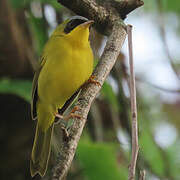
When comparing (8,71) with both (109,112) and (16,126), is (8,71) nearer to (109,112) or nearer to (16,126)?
(16,126)

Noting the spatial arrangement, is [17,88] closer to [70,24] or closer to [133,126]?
[70,24]

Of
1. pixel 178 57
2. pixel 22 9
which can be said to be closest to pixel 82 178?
pixel 22 9

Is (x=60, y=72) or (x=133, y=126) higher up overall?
(x=133, y=126)

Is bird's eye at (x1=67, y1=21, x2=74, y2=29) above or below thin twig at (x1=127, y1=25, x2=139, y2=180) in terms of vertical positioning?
below

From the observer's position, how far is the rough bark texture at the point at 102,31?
5.61 feet

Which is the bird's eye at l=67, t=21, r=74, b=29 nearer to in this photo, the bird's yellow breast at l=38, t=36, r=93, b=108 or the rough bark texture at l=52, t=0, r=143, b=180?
the bird's yellow breast at l=38, t=36, r=93, b=108

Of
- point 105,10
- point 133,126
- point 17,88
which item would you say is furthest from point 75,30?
point 133,126

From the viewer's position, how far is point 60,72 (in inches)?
104

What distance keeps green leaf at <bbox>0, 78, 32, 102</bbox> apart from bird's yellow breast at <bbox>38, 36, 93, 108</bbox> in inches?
18.3

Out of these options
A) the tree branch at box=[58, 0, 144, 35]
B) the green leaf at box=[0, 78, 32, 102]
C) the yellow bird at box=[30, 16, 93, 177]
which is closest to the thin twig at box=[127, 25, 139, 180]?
the tree branch at box=[58, 0, 144, 35]

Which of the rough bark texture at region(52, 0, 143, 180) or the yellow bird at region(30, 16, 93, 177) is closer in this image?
the rough bark texture at region(52, 0, 143, 180)

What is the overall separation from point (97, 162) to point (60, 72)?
0.88 metres

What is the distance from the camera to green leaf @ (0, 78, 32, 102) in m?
3.24

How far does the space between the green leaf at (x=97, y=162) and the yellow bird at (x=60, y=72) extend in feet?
1.08
